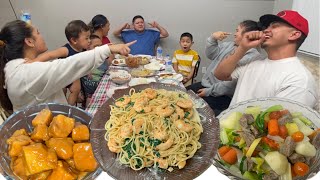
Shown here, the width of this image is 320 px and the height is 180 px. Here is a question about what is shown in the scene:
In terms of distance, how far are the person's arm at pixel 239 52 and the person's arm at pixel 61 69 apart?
17.2 inches

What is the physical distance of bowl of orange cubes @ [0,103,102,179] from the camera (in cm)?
59

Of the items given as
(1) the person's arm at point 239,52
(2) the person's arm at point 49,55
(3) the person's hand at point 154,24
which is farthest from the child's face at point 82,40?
(3) the person's hand at point 154,24

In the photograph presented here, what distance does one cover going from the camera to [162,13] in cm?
327

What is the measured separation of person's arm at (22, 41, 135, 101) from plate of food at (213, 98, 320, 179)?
1.67ft

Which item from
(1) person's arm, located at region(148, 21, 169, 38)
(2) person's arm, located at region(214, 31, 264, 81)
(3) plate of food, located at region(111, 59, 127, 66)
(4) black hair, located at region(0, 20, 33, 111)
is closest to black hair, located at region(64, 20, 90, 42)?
(3) plate of food, located at region(111, 59, 127, 66)

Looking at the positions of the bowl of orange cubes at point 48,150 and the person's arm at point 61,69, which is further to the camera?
the person's arm at point 61,69

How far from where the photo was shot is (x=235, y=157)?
67 cm

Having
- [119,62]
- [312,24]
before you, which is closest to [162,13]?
[119,62]

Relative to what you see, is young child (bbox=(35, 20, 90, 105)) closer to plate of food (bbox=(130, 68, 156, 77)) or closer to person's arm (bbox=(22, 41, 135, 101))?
plate of food (bbox=(130, 68, 156, 77))

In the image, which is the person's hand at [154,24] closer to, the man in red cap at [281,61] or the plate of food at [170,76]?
the plate of food at [170,76]

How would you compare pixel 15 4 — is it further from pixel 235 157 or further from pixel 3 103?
pixel 235 157

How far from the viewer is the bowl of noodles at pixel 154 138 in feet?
1.86

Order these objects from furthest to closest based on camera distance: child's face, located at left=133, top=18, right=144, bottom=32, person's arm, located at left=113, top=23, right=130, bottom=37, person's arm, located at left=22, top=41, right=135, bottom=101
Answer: person's arm, located at left=113, top=23, right=130, bottom=37, child's face, located at left=133, top=18, right=144, bottom=32, person's arm, located at left=22, top=41, right=135, bottom=101

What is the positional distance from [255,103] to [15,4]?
3.23m
